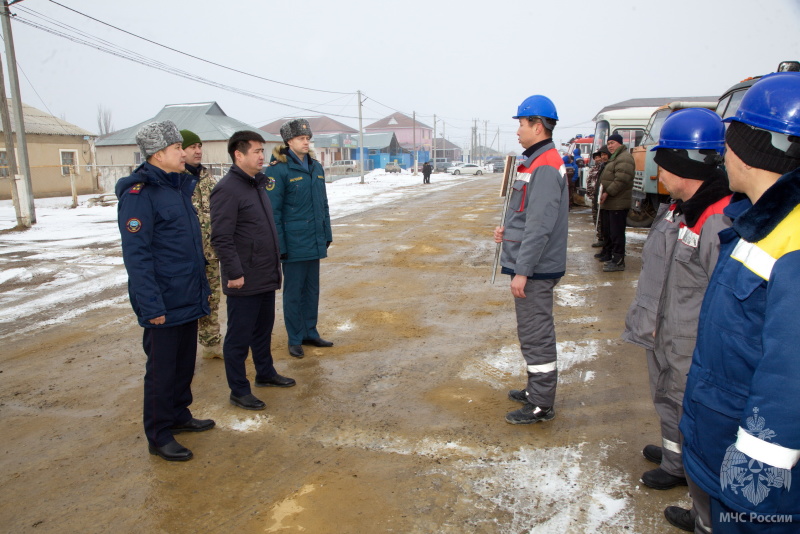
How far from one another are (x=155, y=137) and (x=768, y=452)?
3420 millimetres

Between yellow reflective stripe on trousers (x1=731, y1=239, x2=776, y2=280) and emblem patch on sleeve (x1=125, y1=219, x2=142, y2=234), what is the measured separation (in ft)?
9.97

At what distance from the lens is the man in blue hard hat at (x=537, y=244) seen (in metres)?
3.63

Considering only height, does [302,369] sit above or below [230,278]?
below

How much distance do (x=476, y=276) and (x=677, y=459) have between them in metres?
5.57

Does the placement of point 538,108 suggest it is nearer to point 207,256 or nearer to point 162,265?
point 162,265

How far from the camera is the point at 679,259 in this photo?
8.78 feet

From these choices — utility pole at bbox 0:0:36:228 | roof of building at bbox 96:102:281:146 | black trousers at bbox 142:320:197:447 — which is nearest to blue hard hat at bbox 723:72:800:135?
black trousers at bbox 142:320:197:447

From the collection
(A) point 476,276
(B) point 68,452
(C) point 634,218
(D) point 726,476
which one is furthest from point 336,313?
(C) point 634,218

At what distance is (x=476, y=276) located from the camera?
8414 mm

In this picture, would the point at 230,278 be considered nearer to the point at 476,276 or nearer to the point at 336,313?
the point at 336,313

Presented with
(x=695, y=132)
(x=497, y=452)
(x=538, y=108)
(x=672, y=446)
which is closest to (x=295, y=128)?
(x=538, y=108)

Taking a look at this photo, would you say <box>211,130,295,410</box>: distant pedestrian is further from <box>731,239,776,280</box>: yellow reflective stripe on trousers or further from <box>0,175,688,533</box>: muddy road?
<box>731,239,776,280</box>: yellow reflective stripe on trousers

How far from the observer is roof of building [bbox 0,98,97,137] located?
1053 inches

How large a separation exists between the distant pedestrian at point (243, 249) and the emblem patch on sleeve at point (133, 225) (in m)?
0.79
